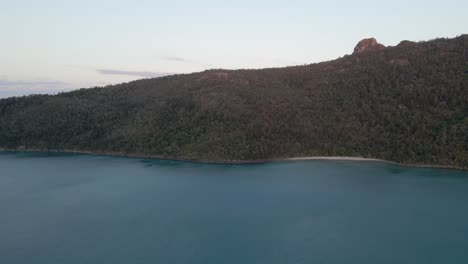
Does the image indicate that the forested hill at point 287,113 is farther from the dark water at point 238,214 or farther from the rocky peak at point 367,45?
the dark water at point 238,214

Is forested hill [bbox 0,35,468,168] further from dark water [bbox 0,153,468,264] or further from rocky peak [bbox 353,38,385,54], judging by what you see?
dark water [bbox 0,153,468,264]

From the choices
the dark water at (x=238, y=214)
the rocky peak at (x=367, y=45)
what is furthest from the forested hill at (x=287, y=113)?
the dark water at (x=238, y=214)

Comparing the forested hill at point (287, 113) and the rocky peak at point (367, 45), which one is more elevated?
the rocky peak at point (367, 45)

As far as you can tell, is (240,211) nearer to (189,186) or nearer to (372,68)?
(189,186)

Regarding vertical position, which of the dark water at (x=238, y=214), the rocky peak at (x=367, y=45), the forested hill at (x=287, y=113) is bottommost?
the dark water at (x=238, y=214)

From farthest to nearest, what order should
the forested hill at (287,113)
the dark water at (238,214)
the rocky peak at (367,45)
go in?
the rocky peak at (367,45)
the forested hill at (287,113)
the dark water at (238,214)

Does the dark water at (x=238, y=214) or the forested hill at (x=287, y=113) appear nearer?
the dark water at (x=238, y=214)

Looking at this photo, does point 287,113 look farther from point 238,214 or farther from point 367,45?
point 238,214

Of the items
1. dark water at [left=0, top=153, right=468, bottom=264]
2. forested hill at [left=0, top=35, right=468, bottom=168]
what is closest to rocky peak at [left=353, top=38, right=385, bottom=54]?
forested hill at [left=0, top=35, right=468, bottom=168]
